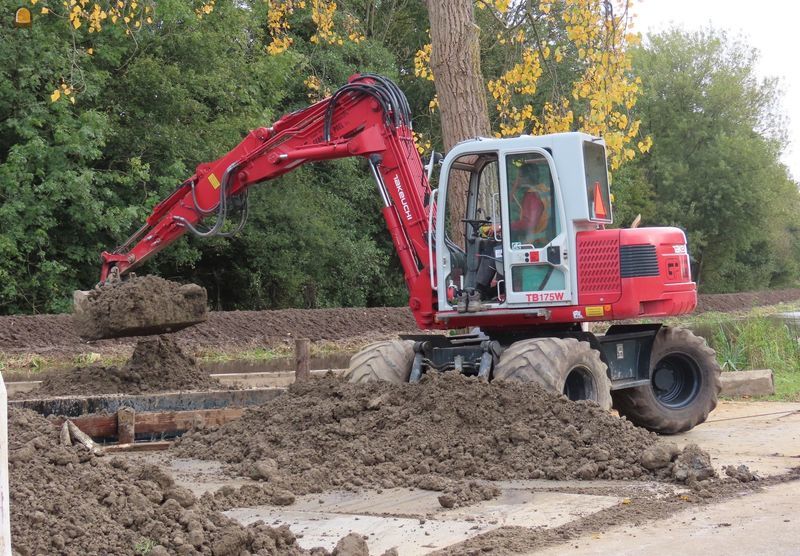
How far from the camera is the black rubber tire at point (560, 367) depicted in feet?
30.6

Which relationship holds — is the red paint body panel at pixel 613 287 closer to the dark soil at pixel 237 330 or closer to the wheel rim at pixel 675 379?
the wheel rim at pixel 675 379

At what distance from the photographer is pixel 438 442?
28.2 ft

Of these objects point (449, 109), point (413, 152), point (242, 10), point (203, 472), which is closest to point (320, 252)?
point (242, 10)

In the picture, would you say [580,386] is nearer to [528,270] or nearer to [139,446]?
[528,270]

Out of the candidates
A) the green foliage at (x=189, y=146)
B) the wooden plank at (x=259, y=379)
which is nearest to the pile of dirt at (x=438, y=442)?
the wooden plank at (x=259, y=379)

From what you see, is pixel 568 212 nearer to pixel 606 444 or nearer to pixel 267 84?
pixel 606 444

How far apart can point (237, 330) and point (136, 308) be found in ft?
34.2

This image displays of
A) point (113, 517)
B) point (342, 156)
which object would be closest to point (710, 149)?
point (342, 156)

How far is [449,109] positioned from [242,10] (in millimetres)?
13306

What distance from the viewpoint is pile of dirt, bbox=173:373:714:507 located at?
26.2ft

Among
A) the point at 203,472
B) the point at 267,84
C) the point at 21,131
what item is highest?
the point at 267,84

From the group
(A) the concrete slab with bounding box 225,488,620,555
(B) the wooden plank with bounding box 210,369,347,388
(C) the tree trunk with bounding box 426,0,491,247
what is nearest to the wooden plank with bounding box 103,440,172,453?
(A) the concrete slab with bounding box 225,488,620,555

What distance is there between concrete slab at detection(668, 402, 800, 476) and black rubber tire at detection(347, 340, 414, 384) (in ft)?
9.18

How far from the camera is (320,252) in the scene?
93.7ft
